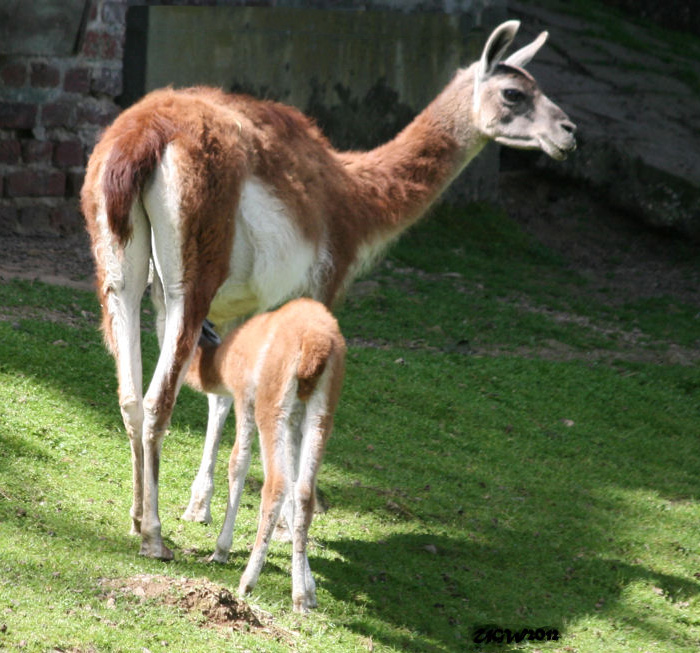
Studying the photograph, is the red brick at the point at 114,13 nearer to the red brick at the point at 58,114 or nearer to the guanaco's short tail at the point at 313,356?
the red brick at the point at 58,114

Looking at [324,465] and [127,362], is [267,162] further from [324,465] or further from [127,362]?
[324,465]

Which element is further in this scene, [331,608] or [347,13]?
[347,13]

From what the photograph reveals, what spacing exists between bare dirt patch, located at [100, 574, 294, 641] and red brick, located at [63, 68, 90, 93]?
6456 millimetres

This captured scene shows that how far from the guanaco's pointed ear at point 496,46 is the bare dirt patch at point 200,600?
149 inches

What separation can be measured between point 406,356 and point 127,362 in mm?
3895

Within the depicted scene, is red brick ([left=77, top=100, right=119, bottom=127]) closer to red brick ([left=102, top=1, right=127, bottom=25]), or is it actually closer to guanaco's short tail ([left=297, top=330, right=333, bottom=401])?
red brick ([left=102, top=1, right=127, bottom=25])

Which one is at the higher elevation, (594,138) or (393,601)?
(594,138)

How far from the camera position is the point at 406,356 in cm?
861

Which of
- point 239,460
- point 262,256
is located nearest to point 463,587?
point 239,460

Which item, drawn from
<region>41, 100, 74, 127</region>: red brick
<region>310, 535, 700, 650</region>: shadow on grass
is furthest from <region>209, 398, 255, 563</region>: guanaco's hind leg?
<region>41, 100, 74, 127</region>: red brick

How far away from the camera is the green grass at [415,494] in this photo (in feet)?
15.0

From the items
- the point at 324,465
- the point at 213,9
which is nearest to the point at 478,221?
the point at 213,9

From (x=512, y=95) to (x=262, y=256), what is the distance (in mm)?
2232

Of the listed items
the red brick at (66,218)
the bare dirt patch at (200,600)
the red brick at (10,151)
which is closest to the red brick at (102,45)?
the red brick at (10,151)
